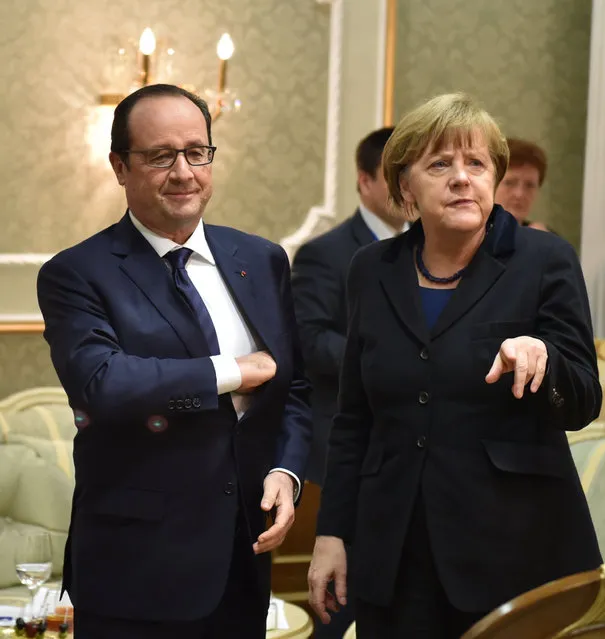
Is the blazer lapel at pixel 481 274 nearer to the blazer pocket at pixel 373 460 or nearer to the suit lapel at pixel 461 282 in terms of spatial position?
the suit lapel at pixel 461 282

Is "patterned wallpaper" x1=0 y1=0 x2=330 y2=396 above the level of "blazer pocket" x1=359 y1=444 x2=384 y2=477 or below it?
above

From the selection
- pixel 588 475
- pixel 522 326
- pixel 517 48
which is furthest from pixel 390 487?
pixel 517 48

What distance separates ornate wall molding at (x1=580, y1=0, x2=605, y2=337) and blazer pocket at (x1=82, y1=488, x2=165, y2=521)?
11.1ft

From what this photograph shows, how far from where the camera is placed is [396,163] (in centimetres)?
196

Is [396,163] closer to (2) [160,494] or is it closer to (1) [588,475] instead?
(2) [160,494]

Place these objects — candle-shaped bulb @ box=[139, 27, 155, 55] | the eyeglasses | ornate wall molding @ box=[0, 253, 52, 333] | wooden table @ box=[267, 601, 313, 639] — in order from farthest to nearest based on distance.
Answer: ornate wall molding @ box=[0, 253, 52, 333] < candle-shaped bulb @ box=[139, 27, 155, 55] < wooden table @ box=[267, 601, 313, 639] < the eyeglasses

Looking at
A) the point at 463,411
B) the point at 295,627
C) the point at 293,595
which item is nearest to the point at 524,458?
the point at 463,411

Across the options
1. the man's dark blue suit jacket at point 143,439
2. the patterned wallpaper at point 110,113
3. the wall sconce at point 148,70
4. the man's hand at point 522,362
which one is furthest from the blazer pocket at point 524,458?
the patterned wallpaper at point 110,113

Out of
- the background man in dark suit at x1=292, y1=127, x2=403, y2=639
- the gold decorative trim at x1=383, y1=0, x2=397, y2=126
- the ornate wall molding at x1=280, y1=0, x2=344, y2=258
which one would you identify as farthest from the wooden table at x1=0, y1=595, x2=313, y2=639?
the gold decorative trim at x1=383, y1=0, x2=397, y2=126

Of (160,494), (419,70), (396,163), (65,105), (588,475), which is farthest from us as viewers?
(419,70)

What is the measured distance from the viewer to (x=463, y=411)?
70.4 inches

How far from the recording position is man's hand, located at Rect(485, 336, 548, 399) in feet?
5.19

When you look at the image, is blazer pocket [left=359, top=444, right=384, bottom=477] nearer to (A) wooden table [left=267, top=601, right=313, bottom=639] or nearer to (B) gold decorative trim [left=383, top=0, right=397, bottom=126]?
(A) wooden table [left=267, top=601, right=313, bottom=639]

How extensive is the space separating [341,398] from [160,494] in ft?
1.29
